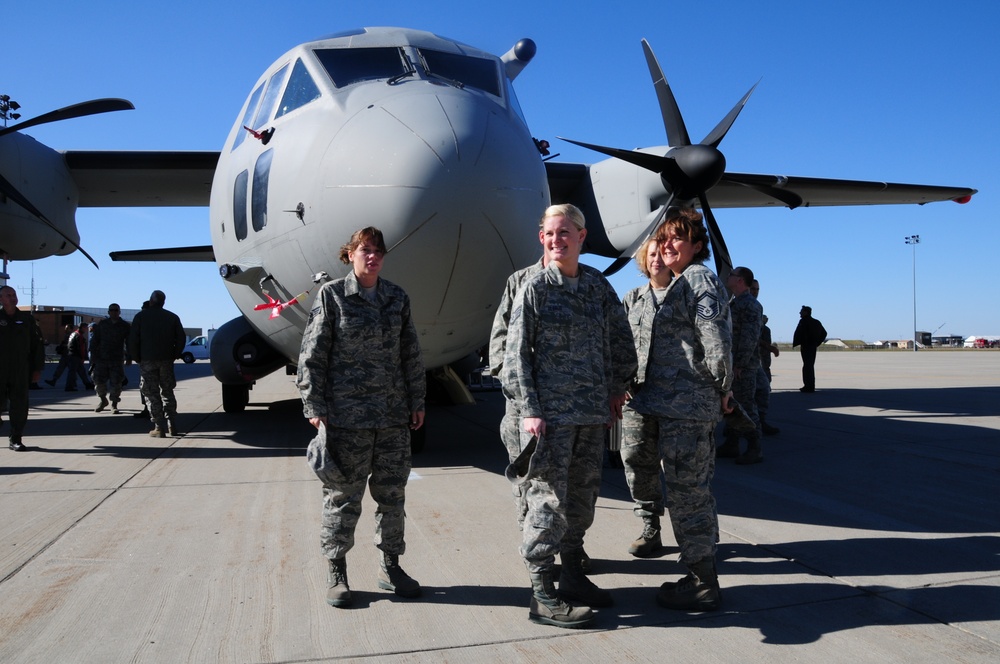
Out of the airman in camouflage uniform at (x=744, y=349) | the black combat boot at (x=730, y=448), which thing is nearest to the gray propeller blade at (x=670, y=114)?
the airman in camouflage uniform at (x=744, y=349)

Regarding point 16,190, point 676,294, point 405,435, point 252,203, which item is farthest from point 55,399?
point 676,294

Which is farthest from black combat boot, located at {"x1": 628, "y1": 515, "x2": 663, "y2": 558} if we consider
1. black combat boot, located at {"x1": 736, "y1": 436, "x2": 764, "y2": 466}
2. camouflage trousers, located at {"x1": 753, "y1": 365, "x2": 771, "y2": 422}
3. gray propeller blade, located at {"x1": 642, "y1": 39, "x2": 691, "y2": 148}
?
gray propeller blade, located at {"x1": 642, "y1": 39, "x2": 691, "y2": 148}

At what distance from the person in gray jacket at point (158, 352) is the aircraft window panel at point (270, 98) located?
3350mm

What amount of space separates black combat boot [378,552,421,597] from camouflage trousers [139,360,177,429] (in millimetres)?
6022

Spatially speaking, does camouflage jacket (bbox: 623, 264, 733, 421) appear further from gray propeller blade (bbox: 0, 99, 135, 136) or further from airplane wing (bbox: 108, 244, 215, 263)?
airplane wing (bbox: 108, 244, 215, 263)

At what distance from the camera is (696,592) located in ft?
10.6

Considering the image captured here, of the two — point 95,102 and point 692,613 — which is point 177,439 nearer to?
point 95,102

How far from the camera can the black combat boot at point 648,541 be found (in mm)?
3998

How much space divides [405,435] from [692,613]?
5.24 feet

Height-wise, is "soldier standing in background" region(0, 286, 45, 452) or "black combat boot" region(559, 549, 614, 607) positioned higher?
"soldier standing in background" region(0, 286, 45, 452)

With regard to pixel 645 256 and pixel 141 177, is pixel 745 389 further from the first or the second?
pixel 141 177

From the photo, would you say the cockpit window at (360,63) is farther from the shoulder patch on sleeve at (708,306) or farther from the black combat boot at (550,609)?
the black combat boot at (550,609)

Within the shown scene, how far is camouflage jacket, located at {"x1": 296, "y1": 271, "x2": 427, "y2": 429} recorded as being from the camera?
3.45m

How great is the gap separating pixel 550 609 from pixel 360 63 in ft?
15.5
